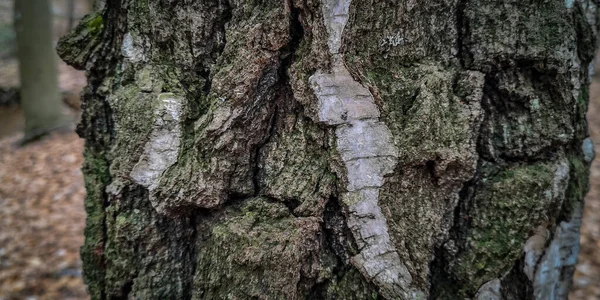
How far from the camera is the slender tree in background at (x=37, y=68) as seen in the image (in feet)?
18.1

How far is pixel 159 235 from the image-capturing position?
1.07 m

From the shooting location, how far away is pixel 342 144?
3.16ft

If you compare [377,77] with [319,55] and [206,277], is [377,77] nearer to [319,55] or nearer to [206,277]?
[319,55]

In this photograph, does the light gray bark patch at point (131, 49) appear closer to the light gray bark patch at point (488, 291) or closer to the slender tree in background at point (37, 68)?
the light gray bark patch at point (488, 291)

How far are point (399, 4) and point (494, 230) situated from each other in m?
0.64

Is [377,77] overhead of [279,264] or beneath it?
overhead

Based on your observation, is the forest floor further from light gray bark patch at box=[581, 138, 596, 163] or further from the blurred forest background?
light gray bark patch at box=[581, 138, 596, 163]

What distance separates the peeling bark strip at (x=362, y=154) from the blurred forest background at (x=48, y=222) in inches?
83.2

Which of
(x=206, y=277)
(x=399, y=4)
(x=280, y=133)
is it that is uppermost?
(x=399, y=4)

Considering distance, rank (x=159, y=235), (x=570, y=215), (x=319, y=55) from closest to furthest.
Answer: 1. (x=319, y=55)
2. (x=159, y=235)
3. (x=570, y=215)

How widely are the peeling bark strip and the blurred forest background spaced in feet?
6.93

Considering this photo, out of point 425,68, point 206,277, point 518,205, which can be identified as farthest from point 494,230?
point 206,277

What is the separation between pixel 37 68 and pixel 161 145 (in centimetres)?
618

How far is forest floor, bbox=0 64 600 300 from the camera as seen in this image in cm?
250
